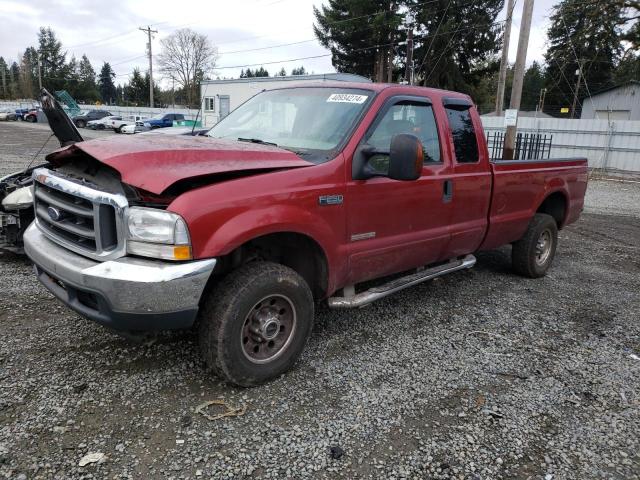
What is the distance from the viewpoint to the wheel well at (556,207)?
19.7 feet

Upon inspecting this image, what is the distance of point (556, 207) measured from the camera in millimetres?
6125

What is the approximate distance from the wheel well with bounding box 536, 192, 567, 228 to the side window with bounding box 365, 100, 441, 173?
2.45 metres

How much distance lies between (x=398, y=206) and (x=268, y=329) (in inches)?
55.9

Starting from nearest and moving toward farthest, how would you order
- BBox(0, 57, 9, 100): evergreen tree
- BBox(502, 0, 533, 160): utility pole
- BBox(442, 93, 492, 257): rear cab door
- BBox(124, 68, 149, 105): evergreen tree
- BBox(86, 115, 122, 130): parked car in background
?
BBox(442, 93, 492, 257): rear cab door → BBox(502, 0, 533, 160): utility pole → BBox(86, 115, 122, 130): parked car in background → BBox(124, 68, 149, 105): evergreen tree → BBox(0, 57, 9, 100): evergreen tree

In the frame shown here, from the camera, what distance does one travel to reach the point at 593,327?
4.46 meters

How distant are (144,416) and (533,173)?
4451mm

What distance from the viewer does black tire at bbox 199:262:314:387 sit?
292cm

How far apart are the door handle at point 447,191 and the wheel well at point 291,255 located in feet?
4.61

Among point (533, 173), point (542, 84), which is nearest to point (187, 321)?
point (533, 173)

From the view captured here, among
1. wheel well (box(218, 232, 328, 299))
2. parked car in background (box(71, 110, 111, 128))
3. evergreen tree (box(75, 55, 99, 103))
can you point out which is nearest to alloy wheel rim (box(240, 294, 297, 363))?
wheel well (box(218, 232, 328, 299))

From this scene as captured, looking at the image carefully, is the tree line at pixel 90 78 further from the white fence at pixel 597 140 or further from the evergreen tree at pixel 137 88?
the white fence at pixel 597 140

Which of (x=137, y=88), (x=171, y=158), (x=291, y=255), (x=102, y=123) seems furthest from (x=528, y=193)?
(x=137, y=88)

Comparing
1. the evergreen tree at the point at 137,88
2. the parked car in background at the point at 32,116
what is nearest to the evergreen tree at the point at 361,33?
the parked car in background at the point at 32,116

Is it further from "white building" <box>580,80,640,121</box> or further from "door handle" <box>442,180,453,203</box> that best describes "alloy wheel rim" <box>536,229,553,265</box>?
"white building" <box>580,80,640,121</box>
